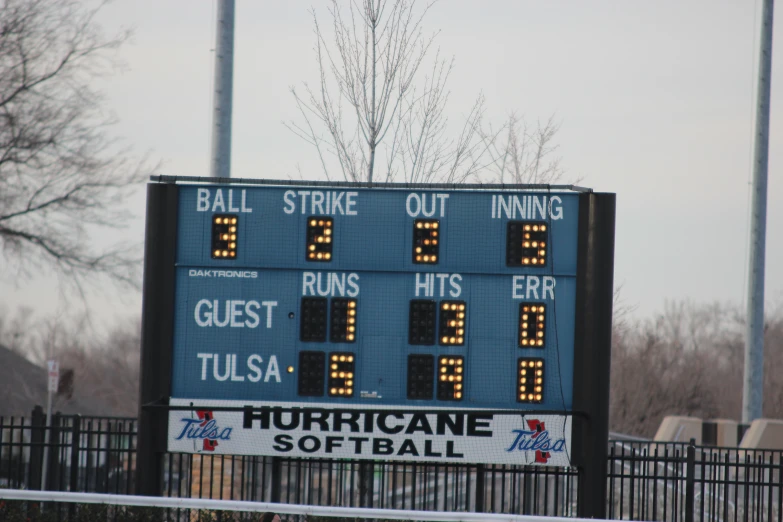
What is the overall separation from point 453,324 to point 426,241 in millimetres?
1027

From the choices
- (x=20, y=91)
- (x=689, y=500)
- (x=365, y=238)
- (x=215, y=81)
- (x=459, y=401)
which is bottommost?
(x=689, y=500)

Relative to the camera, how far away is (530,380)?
1142cm

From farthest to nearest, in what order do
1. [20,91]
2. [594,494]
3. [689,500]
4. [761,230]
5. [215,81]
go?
[20,91], [761,230], [215,81], [689,500], [594,494]

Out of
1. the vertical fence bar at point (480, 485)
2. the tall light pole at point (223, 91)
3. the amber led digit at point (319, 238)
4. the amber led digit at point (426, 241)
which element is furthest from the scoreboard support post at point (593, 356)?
the tall light pole at point (223, 91)

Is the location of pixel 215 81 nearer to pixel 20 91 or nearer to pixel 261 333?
pixel 261 333

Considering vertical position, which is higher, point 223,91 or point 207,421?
point 223,91

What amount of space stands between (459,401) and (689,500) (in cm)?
344

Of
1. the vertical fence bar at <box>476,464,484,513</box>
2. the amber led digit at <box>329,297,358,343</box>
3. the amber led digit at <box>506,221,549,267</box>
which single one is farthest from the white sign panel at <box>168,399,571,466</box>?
the amber led digit at <box>506,221,549,267</box>

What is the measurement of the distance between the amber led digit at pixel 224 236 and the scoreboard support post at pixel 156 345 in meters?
0.48

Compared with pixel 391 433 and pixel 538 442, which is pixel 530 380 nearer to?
pixel 538 442

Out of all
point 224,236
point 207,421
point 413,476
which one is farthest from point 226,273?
point 413,476

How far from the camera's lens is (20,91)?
29562 mm

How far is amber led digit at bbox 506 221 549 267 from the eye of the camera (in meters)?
11.5

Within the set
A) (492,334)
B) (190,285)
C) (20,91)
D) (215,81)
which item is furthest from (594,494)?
(20,91)
